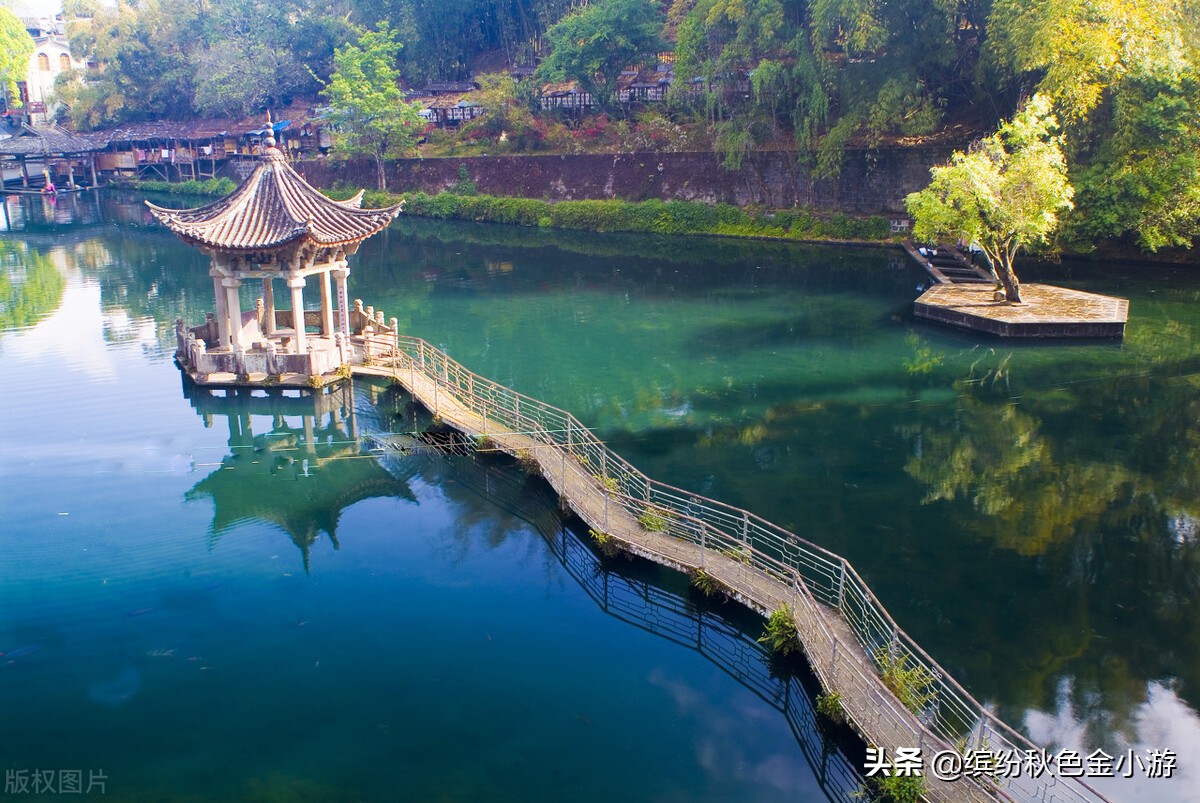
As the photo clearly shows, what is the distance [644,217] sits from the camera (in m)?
49.3

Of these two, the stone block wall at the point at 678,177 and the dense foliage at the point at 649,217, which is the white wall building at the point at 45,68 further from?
the dense foliage at the point at 649,217

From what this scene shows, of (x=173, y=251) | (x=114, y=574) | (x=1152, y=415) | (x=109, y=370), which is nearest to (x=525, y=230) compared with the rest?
(x=173, y=251)

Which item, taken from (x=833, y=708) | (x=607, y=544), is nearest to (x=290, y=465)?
(x=607, y=544)

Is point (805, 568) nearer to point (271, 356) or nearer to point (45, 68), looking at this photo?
point (271, 356)

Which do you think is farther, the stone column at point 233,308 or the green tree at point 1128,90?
the green tree at point 1128,90

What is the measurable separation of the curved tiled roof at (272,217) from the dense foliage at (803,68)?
21921 mm

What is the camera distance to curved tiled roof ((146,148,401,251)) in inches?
846

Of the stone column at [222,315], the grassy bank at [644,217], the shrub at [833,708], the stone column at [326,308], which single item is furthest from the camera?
the grassy bank at [644,217]

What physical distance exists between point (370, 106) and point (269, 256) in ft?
123

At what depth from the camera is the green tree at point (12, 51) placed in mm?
80812

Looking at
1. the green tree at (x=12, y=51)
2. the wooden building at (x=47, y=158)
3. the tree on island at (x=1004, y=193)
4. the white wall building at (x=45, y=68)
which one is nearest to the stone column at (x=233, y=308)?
the tree on island at (x=1004, y=193)

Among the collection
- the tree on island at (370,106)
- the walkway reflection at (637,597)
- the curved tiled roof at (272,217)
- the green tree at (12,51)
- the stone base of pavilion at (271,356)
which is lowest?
the walkway reflection at (637,597)

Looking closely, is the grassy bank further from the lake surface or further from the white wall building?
the white wall building

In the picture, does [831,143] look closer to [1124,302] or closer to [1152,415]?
[1124,302]
